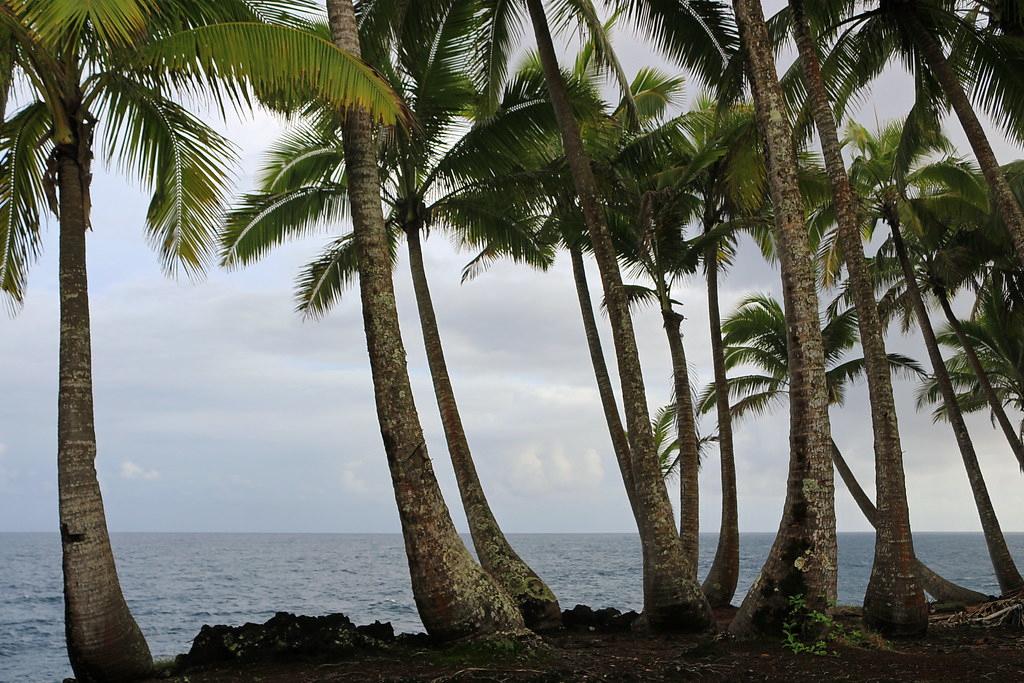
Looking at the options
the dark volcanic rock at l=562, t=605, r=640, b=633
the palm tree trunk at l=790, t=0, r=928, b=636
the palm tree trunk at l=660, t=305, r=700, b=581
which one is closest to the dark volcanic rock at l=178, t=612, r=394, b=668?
the dark volcanic rock at l=562, t=605, r=640, b=633

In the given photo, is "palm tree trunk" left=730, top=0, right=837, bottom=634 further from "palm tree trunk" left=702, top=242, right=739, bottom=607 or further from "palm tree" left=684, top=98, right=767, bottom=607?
"palm tree trunk" left=702, top=242, right=739, bottom=607

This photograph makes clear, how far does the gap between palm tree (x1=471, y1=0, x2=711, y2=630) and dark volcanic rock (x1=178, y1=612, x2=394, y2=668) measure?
3.84 meters

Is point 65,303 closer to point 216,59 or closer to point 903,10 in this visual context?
point 216,59

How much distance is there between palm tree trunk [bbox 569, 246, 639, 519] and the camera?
14.9 meters

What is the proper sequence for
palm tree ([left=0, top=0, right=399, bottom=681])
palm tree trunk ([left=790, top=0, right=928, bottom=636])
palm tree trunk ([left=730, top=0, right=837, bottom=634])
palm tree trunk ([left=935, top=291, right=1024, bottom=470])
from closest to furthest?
palm tree ([left=0, top=0, right=399, bottom=681])
palm tree trunk ([left=730, top=0, right=837, bottom=634])
palm tree trunk ([left=790, top=0, right=928, bottom=636])
palm tree trunk ([left=935, top=291, right=1024, bottom=470])

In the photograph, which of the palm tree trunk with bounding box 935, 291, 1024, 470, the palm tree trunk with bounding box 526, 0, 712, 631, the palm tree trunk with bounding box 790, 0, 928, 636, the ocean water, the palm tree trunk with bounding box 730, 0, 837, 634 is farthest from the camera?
the ocean water

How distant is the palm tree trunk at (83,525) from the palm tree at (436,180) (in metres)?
5.43

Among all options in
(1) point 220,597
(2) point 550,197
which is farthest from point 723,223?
(1) point 220,597

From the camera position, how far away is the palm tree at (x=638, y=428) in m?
10.8

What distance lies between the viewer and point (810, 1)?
13.5m

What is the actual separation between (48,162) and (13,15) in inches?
113

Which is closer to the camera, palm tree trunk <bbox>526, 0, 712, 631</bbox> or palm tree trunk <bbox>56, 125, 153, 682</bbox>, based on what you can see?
palm tree trunk <bbox>56, 125, 153, 682</bbox>

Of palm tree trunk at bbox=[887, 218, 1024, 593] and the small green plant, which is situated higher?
palm tree trunk at bbox=[887, 218, 1024, 593]

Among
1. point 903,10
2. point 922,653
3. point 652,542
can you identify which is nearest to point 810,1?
point 903,10
